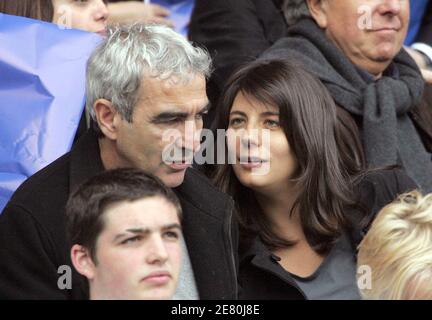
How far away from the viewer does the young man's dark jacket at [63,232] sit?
10.5ft

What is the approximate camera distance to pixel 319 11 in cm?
473

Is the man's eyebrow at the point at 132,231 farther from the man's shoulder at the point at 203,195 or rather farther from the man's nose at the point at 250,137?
the man's nose at the point at 250,137

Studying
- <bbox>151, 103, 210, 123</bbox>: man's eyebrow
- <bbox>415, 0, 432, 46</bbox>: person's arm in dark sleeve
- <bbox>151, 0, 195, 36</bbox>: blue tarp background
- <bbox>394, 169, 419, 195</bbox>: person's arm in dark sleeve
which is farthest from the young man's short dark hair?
<bbox>415, 0, 432, 46</bbox>: person's arm in dark sleeve

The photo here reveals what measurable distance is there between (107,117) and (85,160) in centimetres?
16

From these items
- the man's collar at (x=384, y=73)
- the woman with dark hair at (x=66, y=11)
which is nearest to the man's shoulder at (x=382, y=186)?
the man's collar at (x=384, y=73)

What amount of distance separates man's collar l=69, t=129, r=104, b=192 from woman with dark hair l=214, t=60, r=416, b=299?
588mm

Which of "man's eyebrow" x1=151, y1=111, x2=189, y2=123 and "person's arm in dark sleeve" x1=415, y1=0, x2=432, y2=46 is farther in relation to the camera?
"person's arm in dark sleeve" x1=415, y1=0, x2=432, y2=46

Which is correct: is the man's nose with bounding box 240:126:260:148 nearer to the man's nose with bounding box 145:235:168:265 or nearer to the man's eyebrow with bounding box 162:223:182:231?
the man's eyebrow with bounding box 162:223:182:231

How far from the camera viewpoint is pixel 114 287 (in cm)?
290

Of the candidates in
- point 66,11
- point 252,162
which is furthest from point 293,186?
point 66,11

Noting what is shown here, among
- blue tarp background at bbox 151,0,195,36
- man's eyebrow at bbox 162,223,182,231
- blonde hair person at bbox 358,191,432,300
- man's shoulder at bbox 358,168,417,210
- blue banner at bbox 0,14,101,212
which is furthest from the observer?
blue tarp background at bbox 151,0,195,36

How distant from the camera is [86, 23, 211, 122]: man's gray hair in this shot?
11.3ft

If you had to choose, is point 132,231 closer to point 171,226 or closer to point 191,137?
point 171,226

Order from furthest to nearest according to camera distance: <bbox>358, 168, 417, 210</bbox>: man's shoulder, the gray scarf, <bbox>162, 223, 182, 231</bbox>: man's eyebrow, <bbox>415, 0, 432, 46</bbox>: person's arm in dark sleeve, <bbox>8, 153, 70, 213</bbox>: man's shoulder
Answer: <bbox>415, 0, 432, 46</bbox>: person's arm in dark sleeve < the gray scarf < <bbox>358, 168, 417, 210</bbox>: man's shoulder < <bbox>8, 153, 70, 213</bbox>: man's shoulder < <bbox>162, 223, 182, 231</bbox>: man's eyebrow
